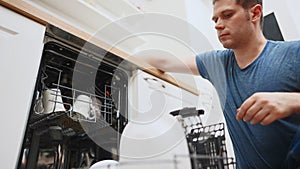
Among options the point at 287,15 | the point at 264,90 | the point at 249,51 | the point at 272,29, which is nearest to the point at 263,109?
the point at 264,90

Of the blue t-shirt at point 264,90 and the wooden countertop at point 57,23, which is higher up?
the wooden countertop at point 57,23

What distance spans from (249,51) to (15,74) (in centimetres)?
Answer: 67

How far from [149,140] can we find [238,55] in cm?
41

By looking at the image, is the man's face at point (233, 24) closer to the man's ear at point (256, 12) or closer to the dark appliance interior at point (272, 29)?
the man's ear at point (256, 12)

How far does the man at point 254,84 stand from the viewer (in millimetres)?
454

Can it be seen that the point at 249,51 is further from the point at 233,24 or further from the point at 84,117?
the point at 84,117

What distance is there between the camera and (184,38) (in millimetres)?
1640

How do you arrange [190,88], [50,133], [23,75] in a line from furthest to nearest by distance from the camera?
[190,88] < [50,133] < [23,75]

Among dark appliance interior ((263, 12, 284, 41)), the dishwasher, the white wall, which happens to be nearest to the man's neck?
the dishwasher

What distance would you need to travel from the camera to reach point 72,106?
2.34 ft

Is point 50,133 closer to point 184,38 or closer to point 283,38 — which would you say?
point 184,38

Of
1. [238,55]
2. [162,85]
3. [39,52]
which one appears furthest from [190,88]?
[39,52]

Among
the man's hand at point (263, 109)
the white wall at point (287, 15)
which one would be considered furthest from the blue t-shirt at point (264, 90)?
the white wall at point (287, 15)

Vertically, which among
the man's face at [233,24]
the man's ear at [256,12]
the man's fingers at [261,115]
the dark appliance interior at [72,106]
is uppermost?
the man's ear at [256,12]
